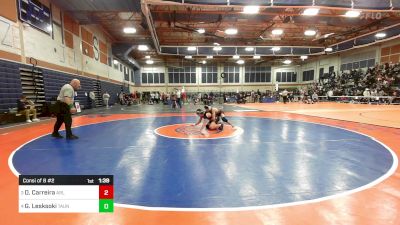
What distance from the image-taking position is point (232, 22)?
61.2ft

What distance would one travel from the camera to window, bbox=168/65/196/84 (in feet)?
121

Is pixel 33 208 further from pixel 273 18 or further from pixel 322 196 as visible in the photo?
pixel 273 18

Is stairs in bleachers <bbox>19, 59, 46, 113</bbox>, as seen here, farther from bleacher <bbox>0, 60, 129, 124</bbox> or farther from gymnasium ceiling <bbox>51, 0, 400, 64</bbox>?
gymnasium ceiling <bbox>51, 0, 400, 64</bbox>

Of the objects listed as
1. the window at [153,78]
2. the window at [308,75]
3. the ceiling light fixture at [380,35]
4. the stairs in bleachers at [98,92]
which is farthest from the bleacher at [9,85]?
the window at [308,75]

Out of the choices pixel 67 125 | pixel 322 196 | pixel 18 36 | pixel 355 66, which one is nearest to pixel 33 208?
pixel 322 196

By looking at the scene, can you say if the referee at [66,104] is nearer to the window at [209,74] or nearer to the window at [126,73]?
the window at [126,73]

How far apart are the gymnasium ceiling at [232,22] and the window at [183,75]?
7.09m

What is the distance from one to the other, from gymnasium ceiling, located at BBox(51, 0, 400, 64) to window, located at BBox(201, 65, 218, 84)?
10356mm

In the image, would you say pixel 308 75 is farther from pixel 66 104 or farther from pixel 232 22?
pixel 66 104

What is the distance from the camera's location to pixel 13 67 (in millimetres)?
9672

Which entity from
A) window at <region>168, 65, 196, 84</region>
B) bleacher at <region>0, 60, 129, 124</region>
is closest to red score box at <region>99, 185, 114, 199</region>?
bleacher at <region>0, 60, 129, 124</region>

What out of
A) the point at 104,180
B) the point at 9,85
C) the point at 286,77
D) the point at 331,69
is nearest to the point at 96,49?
the point at 9,85

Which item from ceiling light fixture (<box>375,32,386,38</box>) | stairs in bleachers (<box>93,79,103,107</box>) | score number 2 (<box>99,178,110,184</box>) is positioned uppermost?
ceiling light fixture (<box>375,32,386,38</box>)

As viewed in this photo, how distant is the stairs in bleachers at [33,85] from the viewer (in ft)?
34.3
